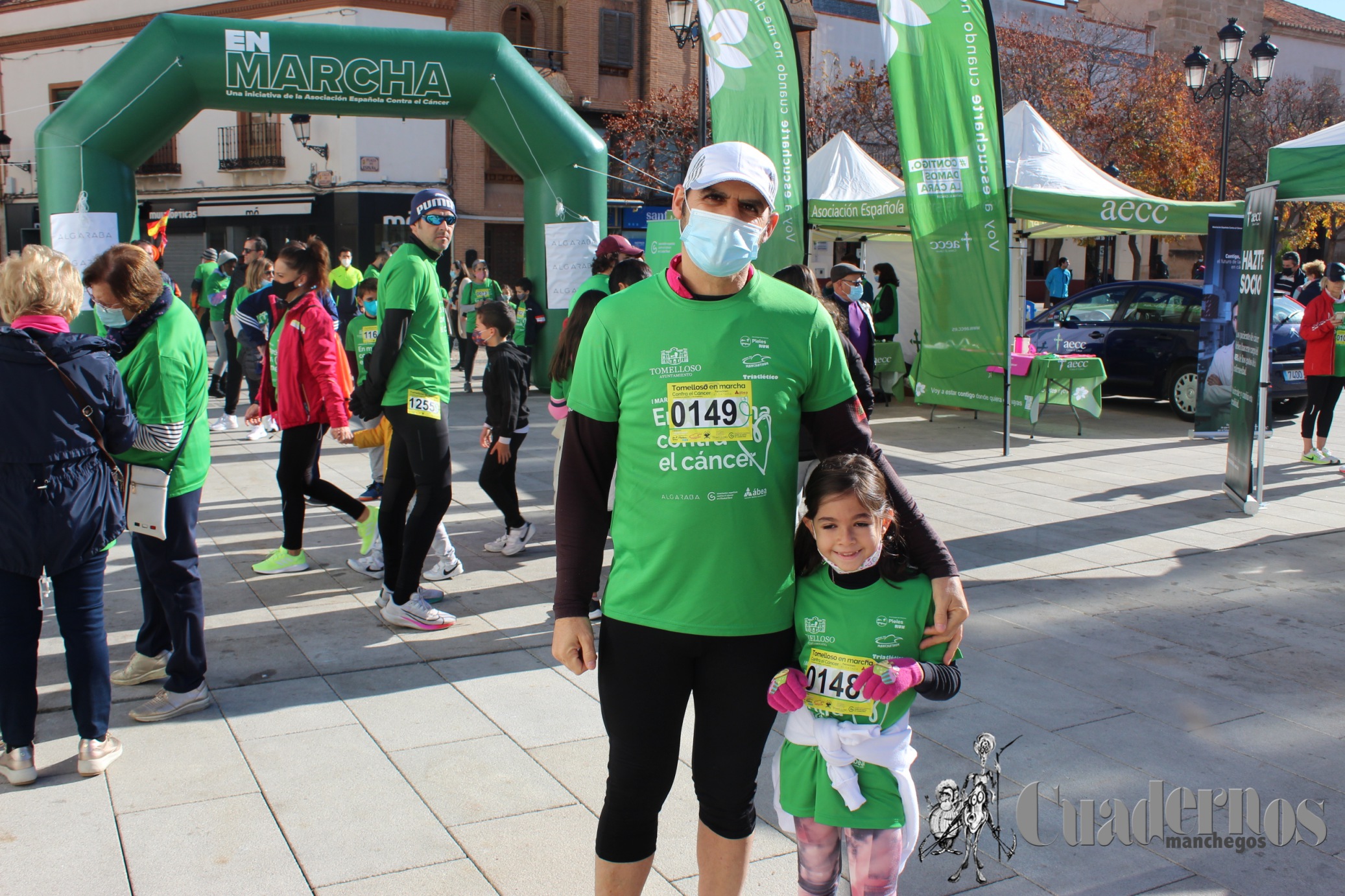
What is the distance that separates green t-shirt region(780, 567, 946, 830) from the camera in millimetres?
2383

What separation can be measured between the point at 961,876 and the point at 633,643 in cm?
137

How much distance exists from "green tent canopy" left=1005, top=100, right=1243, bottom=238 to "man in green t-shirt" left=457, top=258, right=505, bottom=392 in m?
6.93

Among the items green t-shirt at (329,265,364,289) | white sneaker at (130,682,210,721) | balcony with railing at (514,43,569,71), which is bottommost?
white sneaker at (130,682,210,721)

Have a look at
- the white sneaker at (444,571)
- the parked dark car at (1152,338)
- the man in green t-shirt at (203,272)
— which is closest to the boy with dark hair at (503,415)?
the white sneaker at (444,571)

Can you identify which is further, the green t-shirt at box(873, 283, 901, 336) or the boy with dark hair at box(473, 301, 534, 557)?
the green t-shirt at box(873, 283, 901, 336)

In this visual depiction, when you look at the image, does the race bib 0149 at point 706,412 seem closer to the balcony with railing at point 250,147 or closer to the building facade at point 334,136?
the building facade at point 334,136

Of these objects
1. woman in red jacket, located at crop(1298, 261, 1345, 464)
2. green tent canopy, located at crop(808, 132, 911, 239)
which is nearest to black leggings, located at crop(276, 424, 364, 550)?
green tent canopy, located at crop(808, 132, 911, 239)

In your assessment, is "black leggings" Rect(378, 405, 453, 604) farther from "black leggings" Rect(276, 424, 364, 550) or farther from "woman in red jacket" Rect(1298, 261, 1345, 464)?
"woman in red jacket" Rect(1298, 261, 1345, 464)

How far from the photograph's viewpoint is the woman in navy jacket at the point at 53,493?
3375mm

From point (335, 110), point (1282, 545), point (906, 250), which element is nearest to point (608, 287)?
point (1282, 545)

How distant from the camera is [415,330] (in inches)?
196

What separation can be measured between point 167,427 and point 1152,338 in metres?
11.9

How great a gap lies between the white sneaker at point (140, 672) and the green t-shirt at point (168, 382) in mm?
872

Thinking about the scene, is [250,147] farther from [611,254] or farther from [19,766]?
[19,766]
